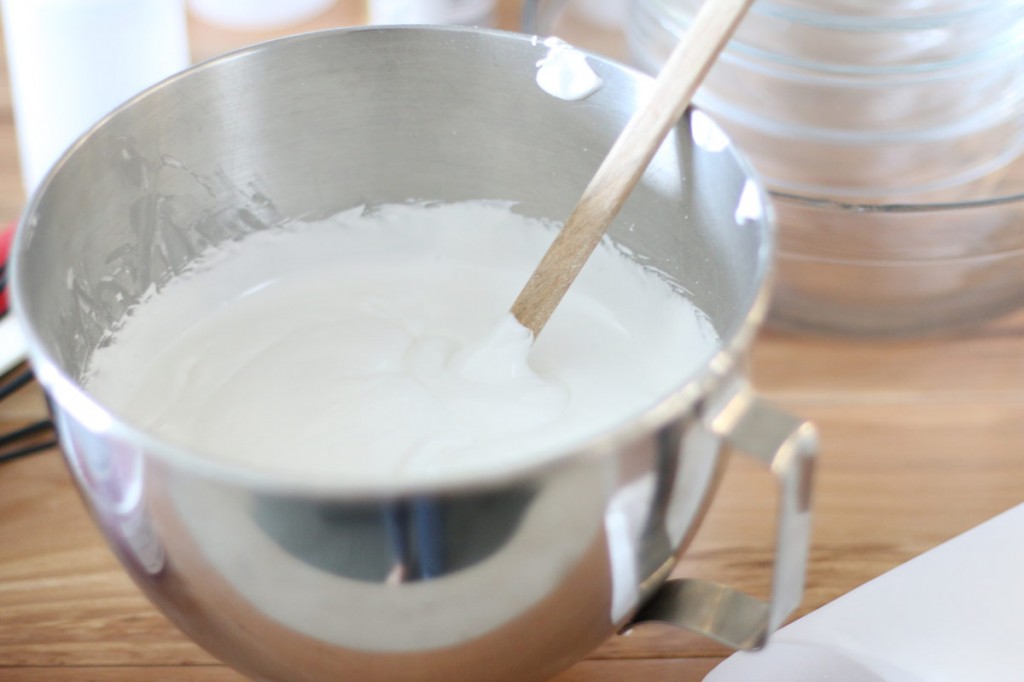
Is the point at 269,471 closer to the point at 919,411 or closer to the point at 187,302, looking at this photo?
the point at 187,302

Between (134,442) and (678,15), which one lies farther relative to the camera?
(678,15)

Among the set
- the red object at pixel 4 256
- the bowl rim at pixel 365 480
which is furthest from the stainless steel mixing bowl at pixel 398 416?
the red object at pixel 4 256

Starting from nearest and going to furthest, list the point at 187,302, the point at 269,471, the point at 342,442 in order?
the point at 269,471 → the point at 342,442 → the point at 187,302

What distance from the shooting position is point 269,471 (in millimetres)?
341

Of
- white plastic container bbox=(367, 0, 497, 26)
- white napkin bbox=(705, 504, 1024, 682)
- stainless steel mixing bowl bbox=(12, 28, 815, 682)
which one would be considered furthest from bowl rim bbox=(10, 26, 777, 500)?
white plastic container bbox=(367, 0, 497, 26)

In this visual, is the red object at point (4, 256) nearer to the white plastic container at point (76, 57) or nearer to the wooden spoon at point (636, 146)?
the white plastic container at point (76, 57)

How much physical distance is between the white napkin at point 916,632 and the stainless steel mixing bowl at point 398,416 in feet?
0.21

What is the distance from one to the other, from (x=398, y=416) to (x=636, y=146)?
0.16 m

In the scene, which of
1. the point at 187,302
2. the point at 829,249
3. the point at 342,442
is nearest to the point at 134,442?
the point at 342,442

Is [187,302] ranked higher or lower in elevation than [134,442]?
lower

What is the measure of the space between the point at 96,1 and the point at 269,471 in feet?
1.54

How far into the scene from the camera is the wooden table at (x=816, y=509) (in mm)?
531

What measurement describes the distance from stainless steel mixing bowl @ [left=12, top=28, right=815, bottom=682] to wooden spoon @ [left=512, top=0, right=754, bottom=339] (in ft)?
0.08

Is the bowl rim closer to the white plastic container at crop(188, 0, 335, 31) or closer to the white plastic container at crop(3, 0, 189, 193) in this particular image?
the white plastic container at crop(3, 0, 189, 193)
